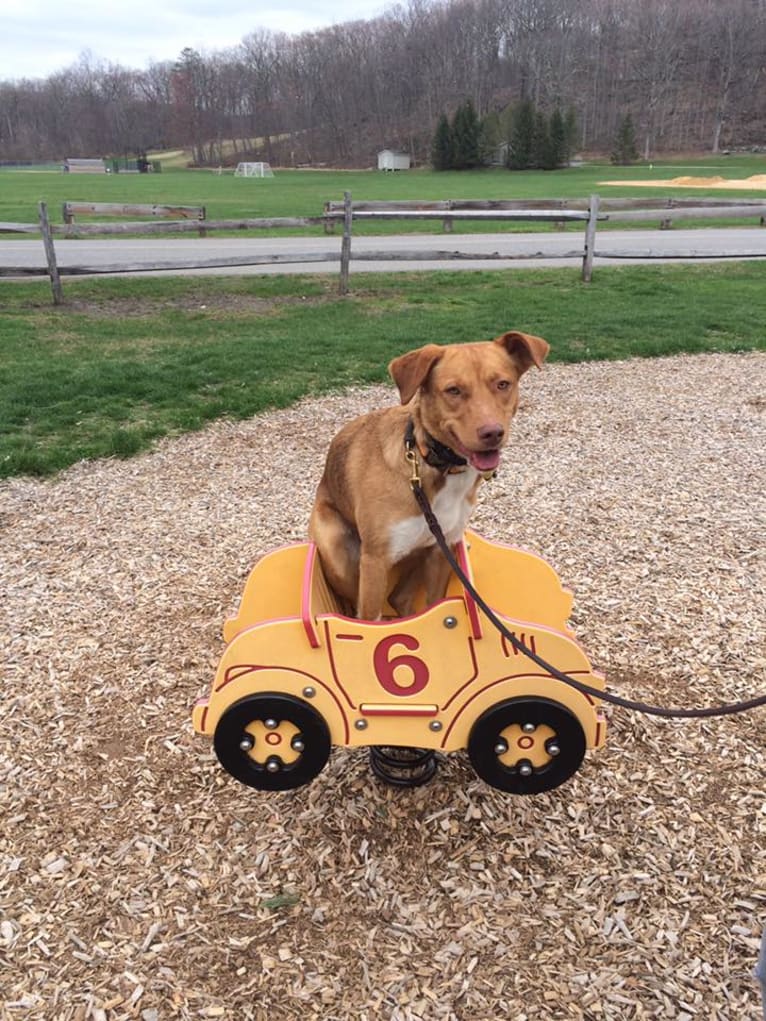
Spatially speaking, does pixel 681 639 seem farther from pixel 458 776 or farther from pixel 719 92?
pixel 719 92

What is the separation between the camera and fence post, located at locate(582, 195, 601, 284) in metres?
14.5

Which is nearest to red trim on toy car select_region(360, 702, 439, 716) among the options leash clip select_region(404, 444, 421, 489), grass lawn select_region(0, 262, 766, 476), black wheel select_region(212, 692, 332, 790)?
black wheel select_region(212, 692, 332, 790)

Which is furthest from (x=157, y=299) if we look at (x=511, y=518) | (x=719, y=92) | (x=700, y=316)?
(x=719, y=92)

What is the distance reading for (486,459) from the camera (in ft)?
8.43

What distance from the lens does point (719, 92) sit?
90812mm

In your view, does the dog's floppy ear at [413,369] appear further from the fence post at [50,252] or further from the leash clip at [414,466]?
the fence post at [50,252]

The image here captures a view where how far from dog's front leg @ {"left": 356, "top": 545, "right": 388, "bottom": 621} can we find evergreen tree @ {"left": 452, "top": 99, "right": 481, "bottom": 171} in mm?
71171

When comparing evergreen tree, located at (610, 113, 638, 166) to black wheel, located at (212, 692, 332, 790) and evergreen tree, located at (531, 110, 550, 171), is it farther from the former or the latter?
black wheel, located at (212, 692, 332, 790)

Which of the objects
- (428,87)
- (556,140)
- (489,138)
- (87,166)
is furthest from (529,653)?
(428,87)

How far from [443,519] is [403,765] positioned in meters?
1.04

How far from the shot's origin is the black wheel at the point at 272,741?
104 inches

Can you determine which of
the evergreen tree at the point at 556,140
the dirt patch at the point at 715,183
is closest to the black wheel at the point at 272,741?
the dirt patch at the point at 715,183

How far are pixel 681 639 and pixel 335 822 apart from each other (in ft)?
7.37

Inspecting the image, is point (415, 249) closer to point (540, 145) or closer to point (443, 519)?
point (443, 519)
